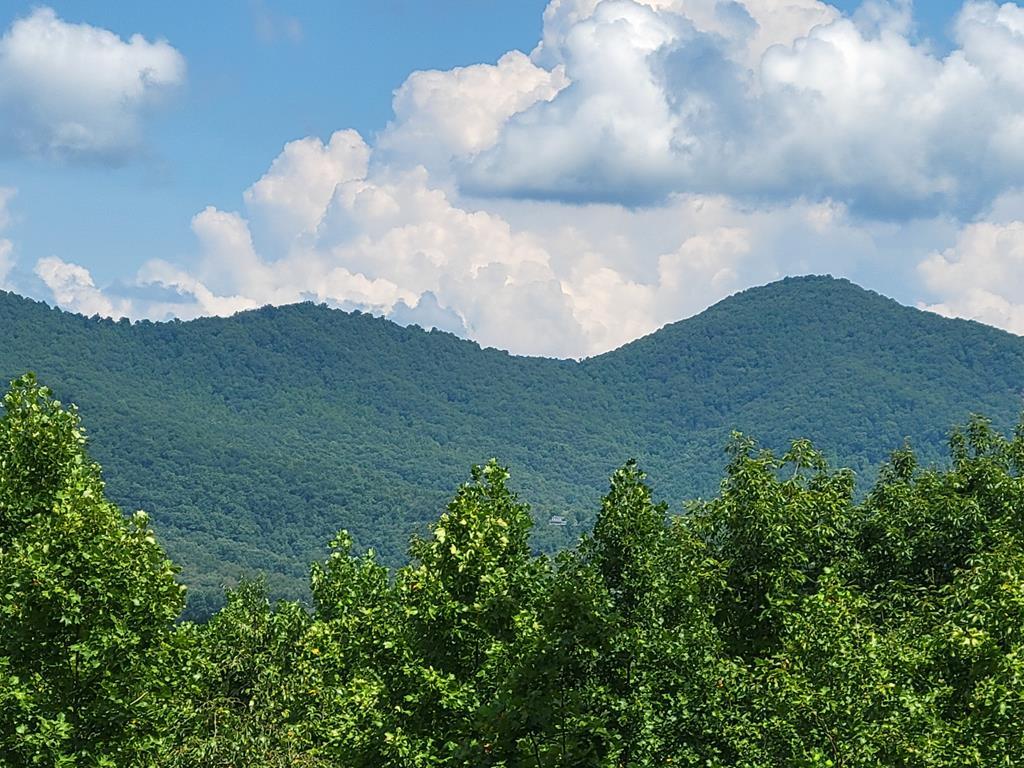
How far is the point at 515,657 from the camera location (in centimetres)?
1980

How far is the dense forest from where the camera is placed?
62.1ft

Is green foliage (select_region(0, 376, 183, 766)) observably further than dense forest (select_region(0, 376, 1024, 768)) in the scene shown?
Yes

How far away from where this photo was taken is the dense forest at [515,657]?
18938 mm

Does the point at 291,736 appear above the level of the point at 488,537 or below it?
below

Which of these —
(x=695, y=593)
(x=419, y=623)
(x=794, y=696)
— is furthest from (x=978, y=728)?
(x=419, y=623)

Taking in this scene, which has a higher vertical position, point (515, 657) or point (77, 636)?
point (515, 657)

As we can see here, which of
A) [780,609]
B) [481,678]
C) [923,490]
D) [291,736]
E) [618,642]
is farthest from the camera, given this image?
[923,490]

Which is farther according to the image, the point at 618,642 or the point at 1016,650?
the point at 1016,650

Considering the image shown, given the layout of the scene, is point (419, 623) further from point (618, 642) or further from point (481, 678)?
point (618, 642)

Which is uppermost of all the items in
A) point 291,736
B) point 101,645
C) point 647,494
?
point 647,494

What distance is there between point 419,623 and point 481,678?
2.14 m

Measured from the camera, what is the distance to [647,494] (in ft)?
78.4

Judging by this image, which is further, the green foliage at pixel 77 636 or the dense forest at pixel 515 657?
the green foliage at pixel 77 636

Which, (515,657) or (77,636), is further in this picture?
(77,636)
